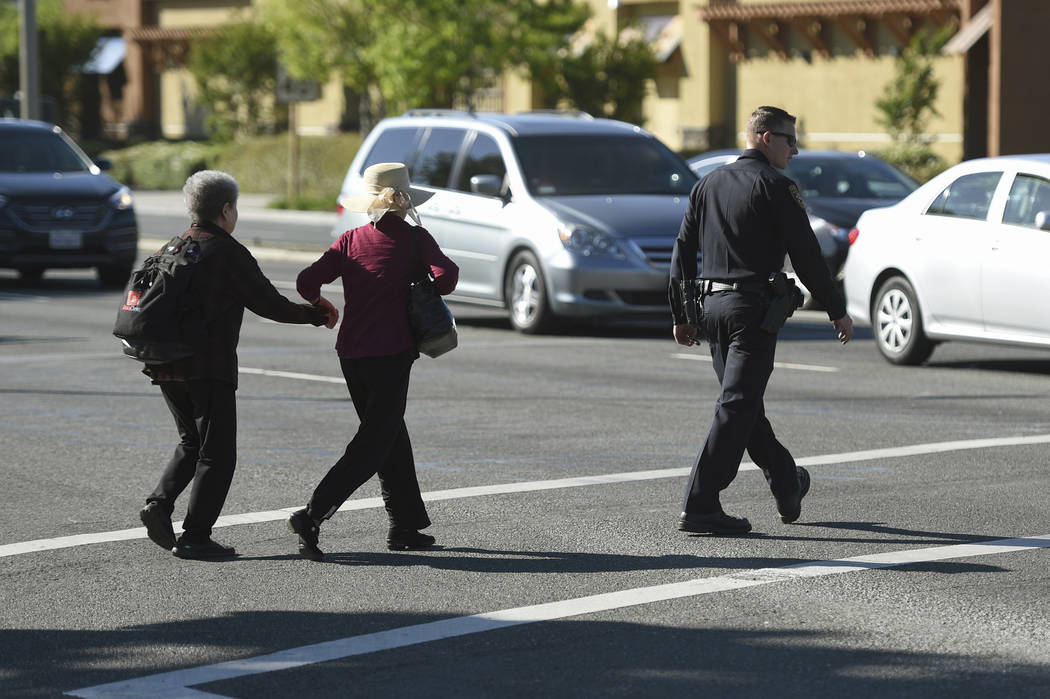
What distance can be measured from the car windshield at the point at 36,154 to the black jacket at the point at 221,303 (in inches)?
598

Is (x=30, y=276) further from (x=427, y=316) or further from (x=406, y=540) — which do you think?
(x=427, y=316)

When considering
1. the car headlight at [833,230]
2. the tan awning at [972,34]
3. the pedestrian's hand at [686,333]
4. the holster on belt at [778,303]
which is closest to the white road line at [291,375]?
the pedestrian's hand at [686,333]

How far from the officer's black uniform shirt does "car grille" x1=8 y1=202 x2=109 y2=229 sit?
1420cm

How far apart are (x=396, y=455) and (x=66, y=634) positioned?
1.73 metres

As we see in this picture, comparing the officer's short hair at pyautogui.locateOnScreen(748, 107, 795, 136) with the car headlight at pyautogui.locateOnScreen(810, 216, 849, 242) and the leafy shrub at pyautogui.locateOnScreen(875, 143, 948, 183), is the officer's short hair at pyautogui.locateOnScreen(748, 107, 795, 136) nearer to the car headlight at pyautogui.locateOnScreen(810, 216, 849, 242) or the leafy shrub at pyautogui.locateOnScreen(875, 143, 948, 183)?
the car headlight at pyautogui.locateOnScreen(810, 216, 849, 242)

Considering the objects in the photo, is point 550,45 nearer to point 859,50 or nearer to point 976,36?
point 859,50

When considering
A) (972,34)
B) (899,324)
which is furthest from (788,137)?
(972,34)

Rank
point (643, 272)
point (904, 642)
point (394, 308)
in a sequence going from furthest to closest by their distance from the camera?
point (643, 272)
point (394, 308)
point (904, 642)

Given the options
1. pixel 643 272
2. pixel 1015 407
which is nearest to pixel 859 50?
pixel 643 272

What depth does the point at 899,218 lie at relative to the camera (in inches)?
557

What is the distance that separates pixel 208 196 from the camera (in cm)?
720

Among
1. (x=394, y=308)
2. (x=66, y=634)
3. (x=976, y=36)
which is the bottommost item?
(x=66, y=634)

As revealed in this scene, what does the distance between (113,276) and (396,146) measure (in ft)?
17.2

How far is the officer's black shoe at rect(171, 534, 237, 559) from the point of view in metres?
7.25
